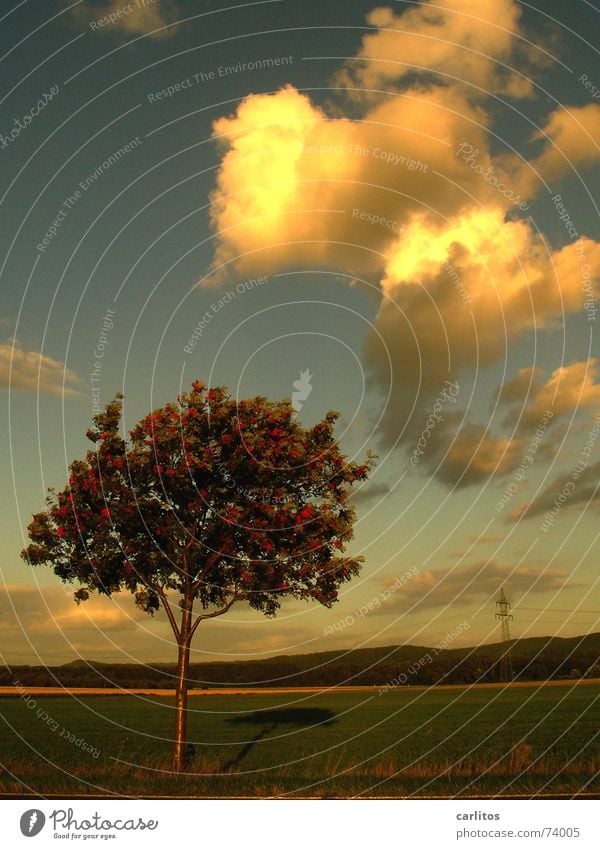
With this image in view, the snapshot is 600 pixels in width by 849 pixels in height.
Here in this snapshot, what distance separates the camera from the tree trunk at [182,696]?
21.1 m

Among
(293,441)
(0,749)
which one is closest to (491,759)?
(293,441)

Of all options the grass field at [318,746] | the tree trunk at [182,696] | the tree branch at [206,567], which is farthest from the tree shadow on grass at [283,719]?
the tree branch at [206,567]

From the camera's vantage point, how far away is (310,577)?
74.4 feet

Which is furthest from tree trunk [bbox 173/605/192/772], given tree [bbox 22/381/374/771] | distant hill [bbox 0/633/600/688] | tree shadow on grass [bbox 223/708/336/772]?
distant hill [bbox 0/633/600/688]

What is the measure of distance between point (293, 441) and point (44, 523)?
834 cm

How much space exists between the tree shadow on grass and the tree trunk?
1408 cm

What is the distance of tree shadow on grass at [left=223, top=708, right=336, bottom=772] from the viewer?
144 feet

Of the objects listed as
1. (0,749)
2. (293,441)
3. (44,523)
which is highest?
(293,441)

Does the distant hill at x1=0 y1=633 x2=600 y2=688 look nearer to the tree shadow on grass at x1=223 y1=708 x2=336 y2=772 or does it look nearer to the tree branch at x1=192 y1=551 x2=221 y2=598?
the tree shadow on grass at x1=223 y1=708 x2=336 y2=772

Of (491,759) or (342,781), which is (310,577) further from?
(491,759)

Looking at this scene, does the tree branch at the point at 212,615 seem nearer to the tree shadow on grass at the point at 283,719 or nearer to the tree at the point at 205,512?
the tree at the point at 205,512

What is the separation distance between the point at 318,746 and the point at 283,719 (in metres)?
12.8

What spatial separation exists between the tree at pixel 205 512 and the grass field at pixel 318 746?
3.71 m

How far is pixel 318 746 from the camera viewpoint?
3612 centimetres
